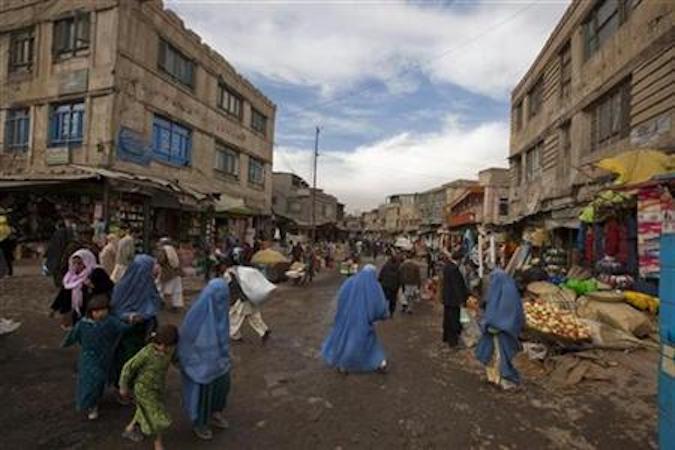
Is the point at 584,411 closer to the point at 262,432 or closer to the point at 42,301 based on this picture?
the point at 262,432

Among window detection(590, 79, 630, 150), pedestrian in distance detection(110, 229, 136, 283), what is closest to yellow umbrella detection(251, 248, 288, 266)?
pedestrian in distance detection(110, 229, 136, 283)

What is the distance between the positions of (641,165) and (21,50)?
22129mm

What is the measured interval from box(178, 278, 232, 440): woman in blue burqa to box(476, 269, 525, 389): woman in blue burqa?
12.2ft

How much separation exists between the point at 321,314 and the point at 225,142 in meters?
16.0

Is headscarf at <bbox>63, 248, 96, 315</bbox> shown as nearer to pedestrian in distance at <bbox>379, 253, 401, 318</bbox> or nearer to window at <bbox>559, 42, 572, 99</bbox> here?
pedestrian in distance at <bbox>379, 253, 401, 318</bbox>

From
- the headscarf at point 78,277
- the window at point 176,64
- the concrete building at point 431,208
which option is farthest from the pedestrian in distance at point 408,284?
the concrete building at point 431,208

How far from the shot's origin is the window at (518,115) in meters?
22.3

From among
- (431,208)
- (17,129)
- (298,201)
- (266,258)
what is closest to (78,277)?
(266,258)

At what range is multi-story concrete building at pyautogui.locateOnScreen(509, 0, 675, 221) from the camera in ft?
33.2

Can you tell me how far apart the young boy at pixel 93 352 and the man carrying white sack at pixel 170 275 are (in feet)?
19.9

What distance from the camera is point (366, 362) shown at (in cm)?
678

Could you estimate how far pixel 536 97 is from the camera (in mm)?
20094

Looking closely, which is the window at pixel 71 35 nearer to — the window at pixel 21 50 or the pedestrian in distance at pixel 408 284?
the window at pixel 21 50

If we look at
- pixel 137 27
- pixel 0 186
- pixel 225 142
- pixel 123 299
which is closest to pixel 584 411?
pixel 123 299
